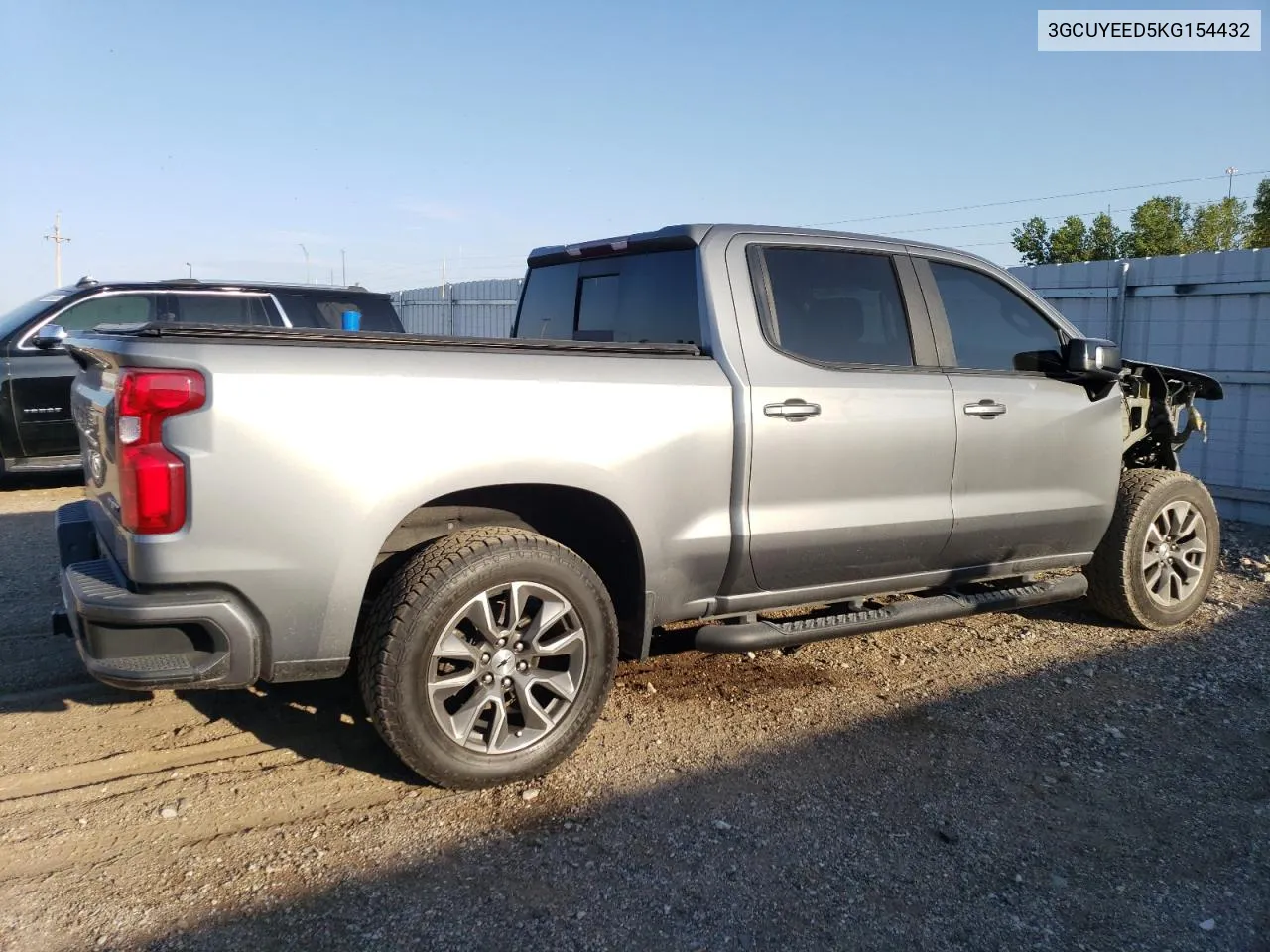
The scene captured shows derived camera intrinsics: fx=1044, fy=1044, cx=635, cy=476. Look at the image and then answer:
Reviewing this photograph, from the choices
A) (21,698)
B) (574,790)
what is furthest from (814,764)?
(21,698)

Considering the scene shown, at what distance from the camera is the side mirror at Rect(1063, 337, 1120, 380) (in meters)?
4.91

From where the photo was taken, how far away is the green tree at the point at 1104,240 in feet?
101

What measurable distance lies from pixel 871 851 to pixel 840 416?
5.53 feet

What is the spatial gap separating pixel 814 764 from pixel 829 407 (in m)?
1.38

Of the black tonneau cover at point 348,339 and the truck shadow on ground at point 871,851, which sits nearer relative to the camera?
the truck shadow on ground at point 871,851

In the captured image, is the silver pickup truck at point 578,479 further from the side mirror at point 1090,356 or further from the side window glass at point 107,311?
the side window glass at point 107,311

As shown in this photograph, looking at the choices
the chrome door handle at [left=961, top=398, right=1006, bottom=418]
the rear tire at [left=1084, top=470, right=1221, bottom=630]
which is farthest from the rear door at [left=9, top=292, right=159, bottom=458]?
the rear tire at [left=1084, top=470, right=1221, bottom=630]

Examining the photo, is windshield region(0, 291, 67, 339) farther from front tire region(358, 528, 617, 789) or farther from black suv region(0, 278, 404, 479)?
front tire region(358, 528, 617, 789)

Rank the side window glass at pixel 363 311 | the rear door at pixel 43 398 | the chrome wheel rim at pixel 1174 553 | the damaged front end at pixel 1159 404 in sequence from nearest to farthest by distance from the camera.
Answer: the chrome wheel rim at pixel 1174 553
the damaged front end at pixel 1159 404
the rear door at pixel 43 398
the side window glass at pixel 363 311

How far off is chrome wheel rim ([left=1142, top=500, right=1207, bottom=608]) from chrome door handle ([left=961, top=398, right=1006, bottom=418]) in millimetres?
1487

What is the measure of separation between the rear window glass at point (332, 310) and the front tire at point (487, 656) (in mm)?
6380

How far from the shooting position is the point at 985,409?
4.66 metres

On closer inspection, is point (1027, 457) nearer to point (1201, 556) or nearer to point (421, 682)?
point (1201, 556)

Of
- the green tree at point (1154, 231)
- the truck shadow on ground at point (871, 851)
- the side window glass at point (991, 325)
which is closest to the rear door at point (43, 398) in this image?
the truck shadow on ground at point (871, 851)
